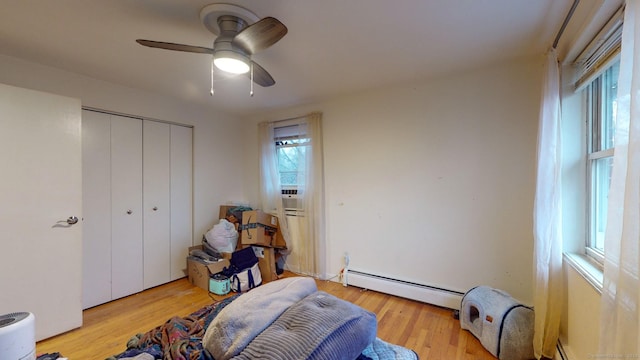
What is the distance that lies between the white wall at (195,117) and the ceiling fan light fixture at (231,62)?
176 cm

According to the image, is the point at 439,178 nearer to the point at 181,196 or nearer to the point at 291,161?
the point at 291,161

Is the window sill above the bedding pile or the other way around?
above

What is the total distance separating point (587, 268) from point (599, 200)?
45cm

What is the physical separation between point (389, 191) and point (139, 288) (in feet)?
9.91

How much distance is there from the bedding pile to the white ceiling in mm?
1596

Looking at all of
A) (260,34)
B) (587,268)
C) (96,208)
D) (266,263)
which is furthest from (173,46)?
(587,268)

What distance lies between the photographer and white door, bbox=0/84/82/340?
1.86m

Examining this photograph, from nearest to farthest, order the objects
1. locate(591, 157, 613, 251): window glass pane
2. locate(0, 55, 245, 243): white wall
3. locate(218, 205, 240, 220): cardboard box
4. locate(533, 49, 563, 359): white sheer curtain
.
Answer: locate(591, 157, 613, 251): window glass pane → locate(533, 49, 563, 359): white sheer curtain → locate(0, 55, 245, 243): white wall → locate(218, 205, 240, 220): cardboard box

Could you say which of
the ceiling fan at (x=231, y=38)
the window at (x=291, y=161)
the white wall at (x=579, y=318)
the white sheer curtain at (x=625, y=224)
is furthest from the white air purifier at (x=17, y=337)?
the window at (x=291, y=161)

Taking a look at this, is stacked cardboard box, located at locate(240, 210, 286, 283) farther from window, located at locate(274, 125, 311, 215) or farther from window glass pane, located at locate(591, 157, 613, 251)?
window glass pane, located at locate(591, 157, 613, 251)

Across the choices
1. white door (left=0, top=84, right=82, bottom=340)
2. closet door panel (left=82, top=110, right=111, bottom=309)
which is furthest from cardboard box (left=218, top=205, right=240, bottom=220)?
white door (left=0, top=84, right=82, bottom=340)

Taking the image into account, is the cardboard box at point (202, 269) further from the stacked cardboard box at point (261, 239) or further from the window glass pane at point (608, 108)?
the window glass pane at point (608, 108)

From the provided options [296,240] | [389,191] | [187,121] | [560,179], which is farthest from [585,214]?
[187,121]

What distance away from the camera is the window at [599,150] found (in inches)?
57.4
